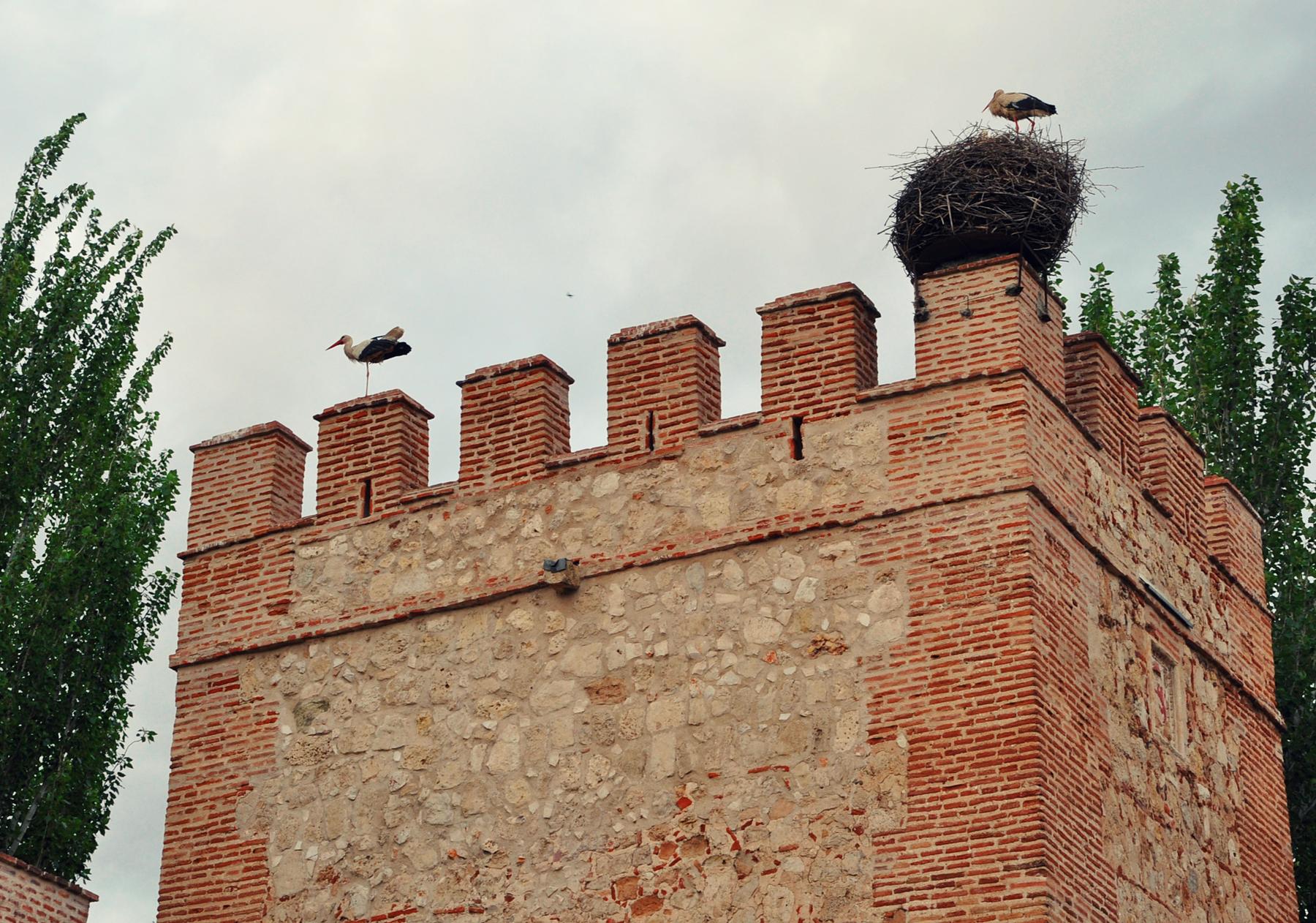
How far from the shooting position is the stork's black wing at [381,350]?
16.4 m

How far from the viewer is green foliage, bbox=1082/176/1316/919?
20234 mm

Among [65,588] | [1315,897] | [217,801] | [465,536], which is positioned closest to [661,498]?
[465,536]

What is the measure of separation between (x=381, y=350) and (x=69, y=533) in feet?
13.1

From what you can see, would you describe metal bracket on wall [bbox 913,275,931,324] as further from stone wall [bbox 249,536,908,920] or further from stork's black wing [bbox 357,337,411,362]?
stork's black wing [bbox 357,337,411,362]

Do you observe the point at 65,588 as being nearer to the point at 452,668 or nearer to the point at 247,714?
the point at 247,714

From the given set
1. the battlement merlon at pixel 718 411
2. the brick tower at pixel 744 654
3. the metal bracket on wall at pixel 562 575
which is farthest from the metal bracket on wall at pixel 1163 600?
the metal bracket on wall at pixel 562 575

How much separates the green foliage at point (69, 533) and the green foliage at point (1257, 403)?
8.72 metres

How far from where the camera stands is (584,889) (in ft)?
46.7

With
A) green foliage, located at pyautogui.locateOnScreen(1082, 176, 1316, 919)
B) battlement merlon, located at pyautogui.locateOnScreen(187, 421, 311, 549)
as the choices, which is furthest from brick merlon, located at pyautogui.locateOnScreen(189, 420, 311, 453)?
green foliage, located at pyautogui.locateOnScreen(1082, 176, 1316, 919)

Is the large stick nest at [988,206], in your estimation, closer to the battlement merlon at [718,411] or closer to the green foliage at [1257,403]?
the battlement merlon at [718,411]

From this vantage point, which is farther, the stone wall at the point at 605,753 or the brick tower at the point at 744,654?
the stone wall at the point at 605,753

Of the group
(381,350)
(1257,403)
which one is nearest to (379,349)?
(381,350)

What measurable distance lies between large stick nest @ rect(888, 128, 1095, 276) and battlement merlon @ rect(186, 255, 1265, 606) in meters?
0.30

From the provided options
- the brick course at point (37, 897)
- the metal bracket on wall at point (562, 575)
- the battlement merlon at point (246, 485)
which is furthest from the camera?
the battlement merlon at point (246, 485)
